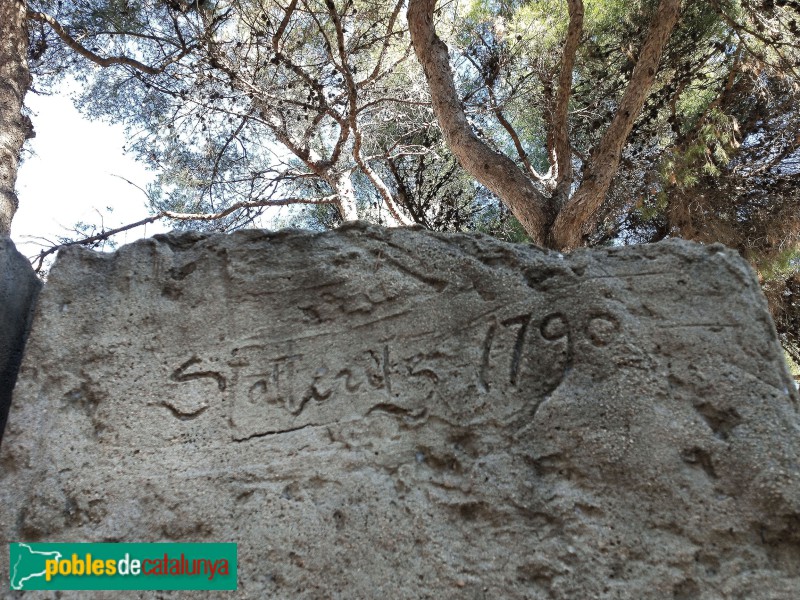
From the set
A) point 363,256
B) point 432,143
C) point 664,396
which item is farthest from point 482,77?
point 664,396

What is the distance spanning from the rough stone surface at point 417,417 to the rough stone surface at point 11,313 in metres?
0.23

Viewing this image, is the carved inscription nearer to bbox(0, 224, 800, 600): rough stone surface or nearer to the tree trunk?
bbox(0, 224, 800, 600): rough stone surface

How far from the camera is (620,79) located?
567 centimetres

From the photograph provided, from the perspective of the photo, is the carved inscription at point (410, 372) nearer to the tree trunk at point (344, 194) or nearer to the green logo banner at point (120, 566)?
the green logo banner at point (120, 566)

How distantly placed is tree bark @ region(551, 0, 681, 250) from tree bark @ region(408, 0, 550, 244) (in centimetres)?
22

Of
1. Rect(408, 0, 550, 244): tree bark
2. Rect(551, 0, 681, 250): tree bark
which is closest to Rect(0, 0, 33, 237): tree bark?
Rect(408, 0, 550, 244): tree bark

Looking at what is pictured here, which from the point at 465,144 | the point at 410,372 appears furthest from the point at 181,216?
the point at 410,372

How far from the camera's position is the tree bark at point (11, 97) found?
11.0ft

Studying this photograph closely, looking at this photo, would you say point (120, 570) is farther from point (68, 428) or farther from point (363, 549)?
point (363, 549)

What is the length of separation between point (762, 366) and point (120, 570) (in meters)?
1.69

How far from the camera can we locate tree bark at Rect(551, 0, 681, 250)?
3.83 meters

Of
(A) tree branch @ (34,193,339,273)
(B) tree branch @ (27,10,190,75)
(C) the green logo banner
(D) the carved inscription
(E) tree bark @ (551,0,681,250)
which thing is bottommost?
(C) the green logo banner

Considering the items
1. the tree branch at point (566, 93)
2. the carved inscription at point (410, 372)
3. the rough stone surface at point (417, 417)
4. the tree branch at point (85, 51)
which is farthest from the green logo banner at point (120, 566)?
the tree branch at point (85, 51)

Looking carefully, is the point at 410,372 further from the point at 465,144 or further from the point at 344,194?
the point at 344,194
